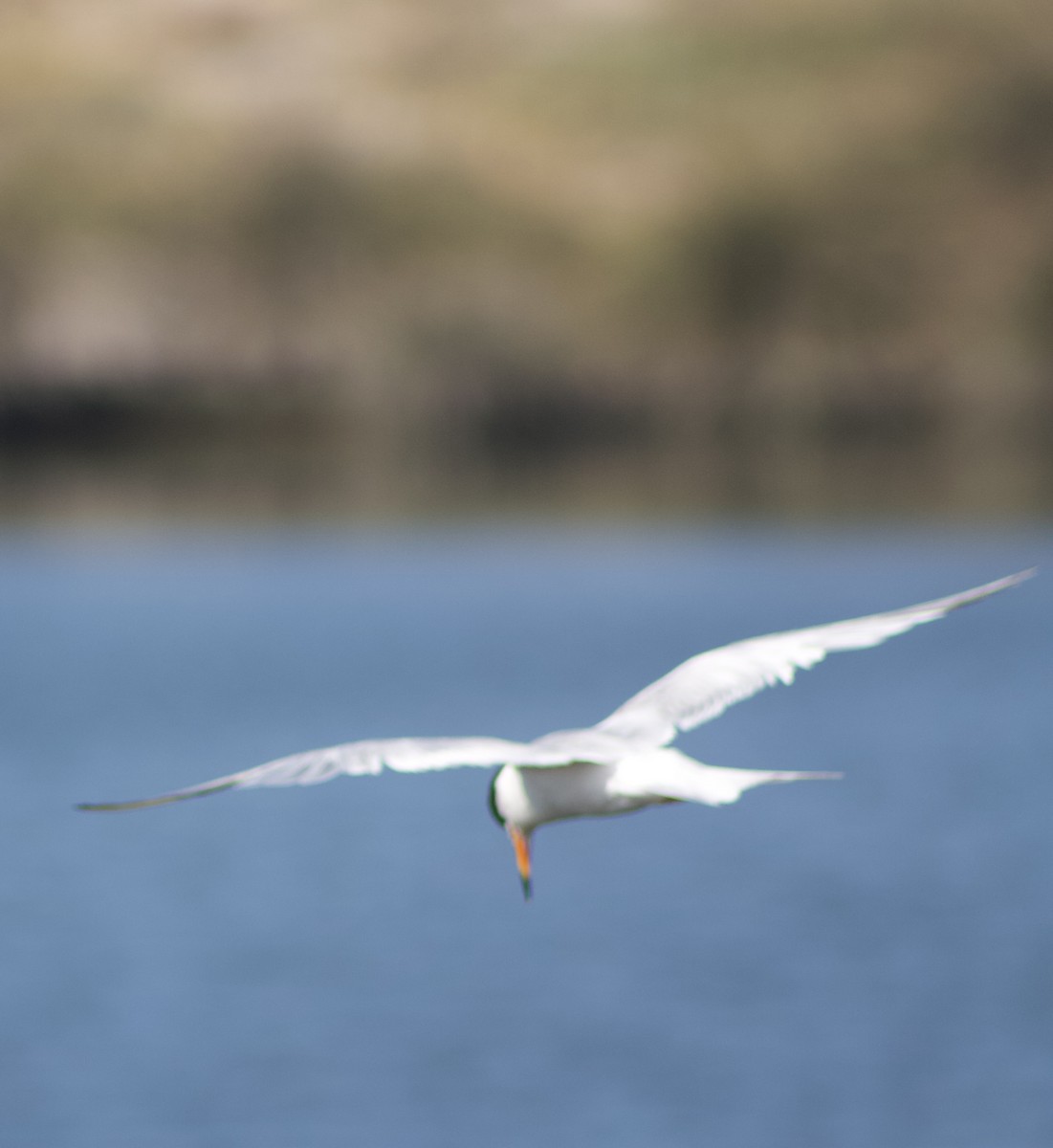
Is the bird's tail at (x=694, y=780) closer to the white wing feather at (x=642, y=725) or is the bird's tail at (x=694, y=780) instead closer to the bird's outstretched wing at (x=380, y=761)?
the white wing feather at (x=642, y=725)

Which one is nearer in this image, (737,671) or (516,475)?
(737,671)

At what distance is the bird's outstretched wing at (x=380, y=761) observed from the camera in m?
7.94

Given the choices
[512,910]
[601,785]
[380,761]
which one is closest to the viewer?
[380,761]

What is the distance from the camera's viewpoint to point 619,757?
326 inches

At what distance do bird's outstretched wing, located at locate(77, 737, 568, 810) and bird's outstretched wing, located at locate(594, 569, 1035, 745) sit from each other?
3.05ft

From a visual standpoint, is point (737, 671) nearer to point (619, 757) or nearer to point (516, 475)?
point (619, 757)

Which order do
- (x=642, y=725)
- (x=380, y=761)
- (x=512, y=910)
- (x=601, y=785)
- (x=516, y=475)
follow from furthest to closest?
(x=516, y=475)
(x=512, y=910)
(x=642, y=725)
(x=601, y=785)
(x=380, y=761)

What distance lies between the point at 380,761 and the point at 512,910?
23127 mm

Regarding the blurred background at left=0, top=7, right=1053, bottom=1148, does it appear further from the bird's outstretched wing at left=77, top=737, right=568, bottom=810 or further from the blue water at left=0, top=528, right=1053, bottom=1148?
the bird's outstretched wing at left=77, top=737, right=568, bottom=810

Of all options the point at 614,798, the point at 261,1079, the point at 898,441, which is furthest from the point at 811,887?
the point at 898,441

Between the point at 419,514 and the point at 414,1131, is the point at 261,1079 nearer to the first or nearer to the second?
the point at 414,1131

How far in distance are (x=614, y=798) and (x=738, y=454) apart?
122463 millimetres

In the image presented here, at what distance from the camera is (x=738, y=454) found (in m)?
130

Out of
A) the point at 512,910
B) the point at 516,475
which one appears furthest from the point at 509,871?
the point at 516,475
